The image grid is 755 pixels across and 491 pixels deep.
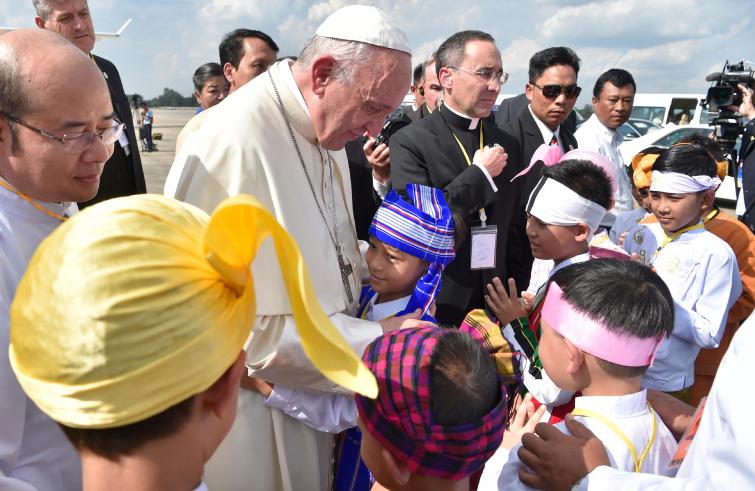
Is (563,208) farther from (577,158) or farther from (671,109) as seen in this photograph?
(671,109)

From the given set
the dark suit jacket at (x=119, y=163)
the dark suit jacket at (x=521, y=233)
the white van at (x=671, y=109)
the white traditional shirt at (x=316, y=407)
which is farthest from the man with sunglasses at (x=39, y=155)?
the white van at (x=671, y=109)

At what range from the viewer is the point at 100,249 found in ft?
3.05

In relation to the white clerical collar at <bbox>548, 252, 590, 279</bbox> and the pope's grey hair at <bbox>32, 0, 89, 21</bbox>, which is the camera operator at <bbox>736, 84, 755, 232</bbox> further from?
the pope's grey hair at <bbox>32, 0, 89, 21</bbox>

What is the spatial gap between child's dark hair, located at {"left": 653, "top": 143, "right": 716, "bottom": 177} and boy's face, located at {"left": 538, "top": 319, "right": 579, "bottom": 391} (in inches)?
84.0

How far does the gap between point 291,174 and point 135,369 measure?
128 cm

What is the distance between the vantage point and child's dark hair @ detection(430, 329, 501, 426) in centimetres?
129

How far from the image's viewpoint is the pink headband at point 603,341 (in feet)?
5.77

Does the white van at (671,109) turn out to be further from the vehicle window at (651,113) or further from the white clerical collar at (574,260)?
the white clerical collar at (574,260)

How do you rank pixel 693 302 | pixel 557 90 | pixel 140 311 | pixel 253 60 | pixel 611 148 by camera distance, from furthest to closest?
pixel 611 148 → pixel 253 60 → pixel 557 90 → pixel 693 302 → pixel 140 311

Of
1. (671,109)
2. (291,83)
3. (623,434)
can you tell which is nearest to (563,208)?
(623,434)

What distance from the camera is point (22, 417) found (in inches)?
55.3

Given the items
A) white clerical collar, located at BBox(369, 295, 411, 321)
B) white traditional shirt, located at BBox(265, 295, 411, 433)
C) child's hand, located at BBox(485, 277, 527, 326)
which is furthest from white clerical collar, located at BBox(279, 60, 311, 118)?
child's hand, located at BBox(485, 277, 527, 326)

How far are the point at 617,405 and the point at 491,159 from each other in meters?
1.93

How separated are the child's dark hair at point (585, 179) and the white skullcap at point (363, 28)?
124cm
